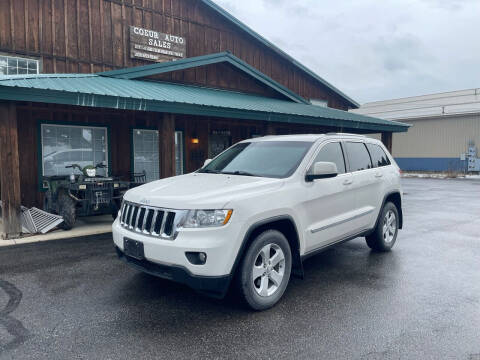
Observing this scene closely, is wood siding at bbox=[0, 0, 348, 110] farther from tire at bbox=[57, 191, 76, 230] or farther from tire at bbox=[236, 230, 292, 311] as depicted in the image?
tire at bbox=[236, 230, 292, 311]

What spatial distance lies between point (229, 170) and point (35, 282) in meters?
2.98

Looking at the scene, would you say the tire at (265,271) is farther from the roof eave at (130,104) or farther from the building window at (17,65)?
the building window at (17,65)

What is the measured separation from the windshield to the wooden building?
13.1ft

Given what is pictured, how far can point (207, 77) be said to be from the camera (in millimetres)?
13867

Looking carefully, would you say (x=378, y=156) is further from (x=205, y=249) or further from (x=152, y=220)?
(x=152, y=220)

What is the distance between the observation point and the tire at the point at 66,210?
808 cm

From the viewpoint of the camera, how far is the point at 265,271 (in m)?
3.97

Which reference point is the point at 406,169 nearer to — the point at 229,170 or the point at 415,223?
the point at 415,223

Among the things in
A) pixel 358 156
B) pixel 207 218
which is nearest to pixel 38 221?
pixel 207 218

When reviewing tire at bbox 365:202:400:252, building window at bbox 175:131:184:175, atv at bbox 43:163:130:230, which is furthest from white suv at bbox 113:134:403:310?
building window at bbox 175:131:184:175

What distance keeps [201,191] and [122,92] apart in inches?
230

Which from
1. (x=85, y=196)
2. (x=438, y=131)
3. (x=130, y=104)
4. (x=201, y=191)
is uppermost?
(x=438, y=131)

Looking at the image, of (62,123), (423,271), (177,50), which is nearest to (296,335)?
(423,271)

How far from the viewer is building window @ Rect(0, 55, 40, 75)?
10906 millimetres
